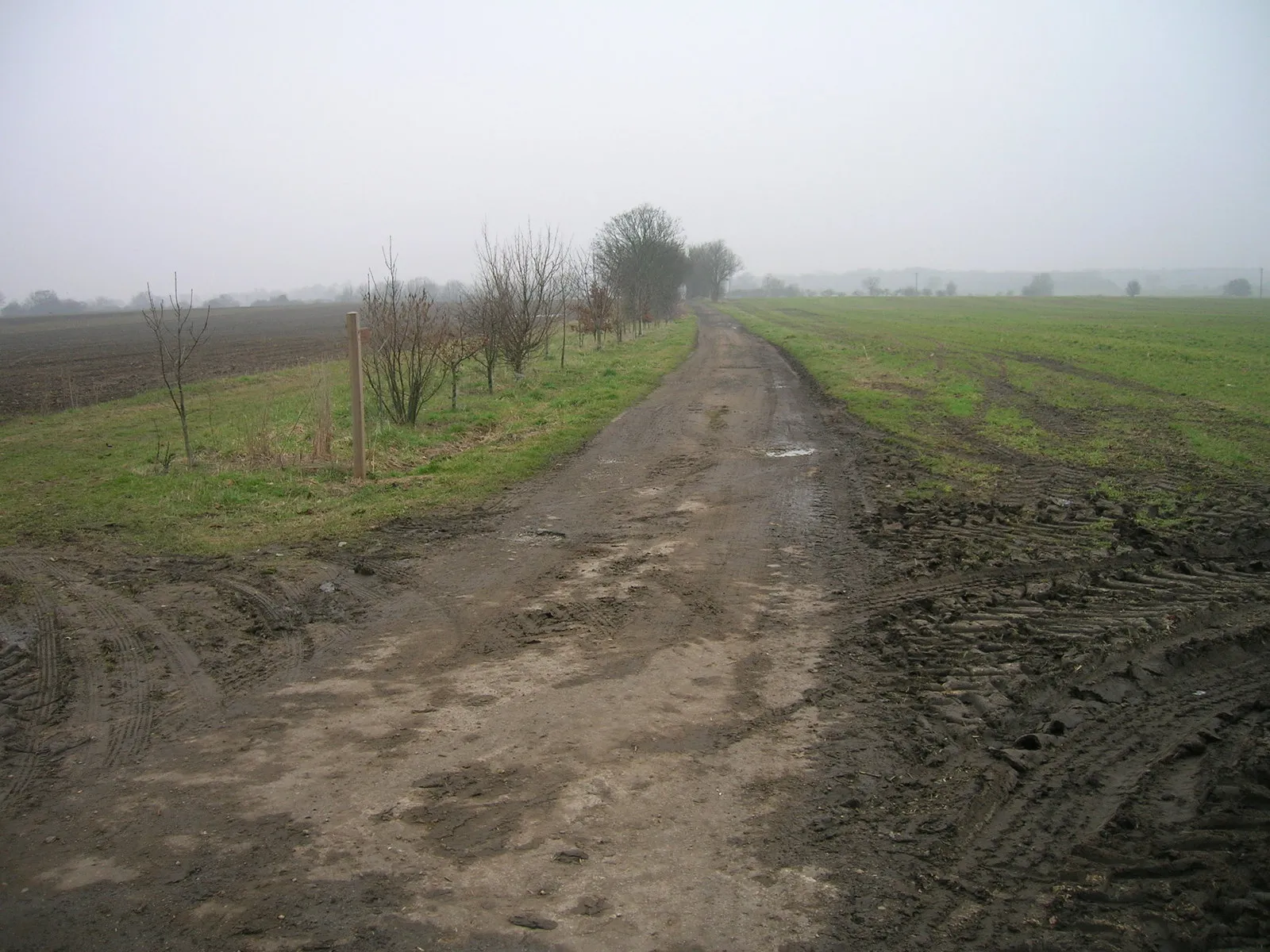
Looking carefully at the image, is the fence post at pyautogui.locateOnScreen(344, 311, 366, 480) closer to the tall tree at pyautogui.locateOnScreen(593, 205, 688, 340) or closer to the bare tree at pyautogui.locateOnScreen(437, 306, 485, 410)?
Answer: the bare tree at pyautogui.locateOnScreen(437, 306, 485, 410)

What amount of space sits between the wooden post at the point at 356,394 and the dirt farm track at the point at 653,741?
9.72 ft

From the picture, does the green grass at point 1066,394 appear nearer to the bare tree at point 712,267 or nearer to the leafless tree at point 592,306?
the leafless tree at point 592,306

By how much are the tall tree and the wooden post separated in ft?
82.6

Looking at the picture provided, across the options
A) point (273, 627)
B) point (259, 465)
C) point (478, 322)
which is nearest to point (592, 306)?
point (478, 322)

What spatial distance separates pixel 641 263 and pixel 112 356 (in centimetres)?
2503

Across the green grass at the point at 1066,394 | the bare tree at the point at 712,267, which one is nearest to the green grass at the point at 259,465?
the green grass at the point at 1066,394

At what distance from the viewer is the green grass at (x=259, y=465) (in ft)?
28.6

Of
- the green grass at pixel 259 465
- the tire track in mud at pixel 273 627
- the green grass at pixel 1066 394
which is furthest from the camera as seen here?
the green grass at pixel 1066 394

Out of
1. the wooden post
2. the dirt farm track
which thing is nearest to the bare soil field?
the wooden post

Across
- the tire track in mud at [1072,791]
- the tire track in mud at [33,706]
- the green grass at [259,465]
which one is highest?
the green grass at [259,465]

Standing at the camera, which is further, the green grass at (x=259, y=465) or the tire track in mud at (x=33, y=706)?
the green grass at (x=259, y=465)

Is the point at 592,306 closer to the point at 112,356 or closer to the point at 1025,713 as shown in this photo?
the point at 112,356

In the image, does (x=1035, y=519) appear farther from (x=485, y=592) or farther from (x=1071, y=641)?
(x=485, y=592)

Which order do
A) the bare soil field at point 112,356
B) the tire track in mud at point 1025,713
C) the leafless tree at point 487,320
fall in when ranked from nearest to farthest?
the tire track in mud at point 1025,713 → the leafless tree at point 487,320 → the bare soil field at point 112,356
